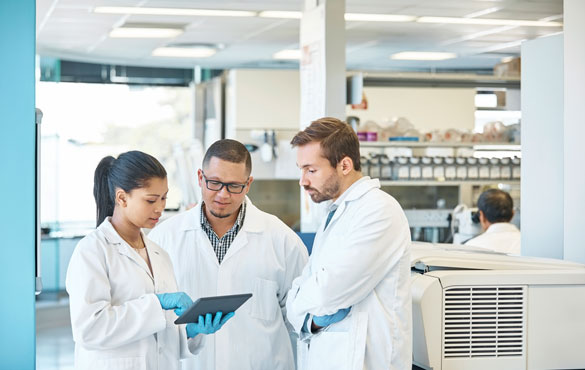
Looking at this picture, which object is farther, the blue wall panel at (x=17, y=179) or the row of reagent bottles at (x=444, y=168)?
the row of reagent bottles at (x=444, y=168)

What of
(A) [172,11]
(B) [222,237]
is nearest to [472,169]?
(A) [172,11]

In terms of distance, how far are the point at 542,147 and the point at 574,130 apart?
51 cm

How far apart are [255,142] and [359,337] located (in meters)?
6.05

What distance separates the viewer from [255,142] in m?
8.45

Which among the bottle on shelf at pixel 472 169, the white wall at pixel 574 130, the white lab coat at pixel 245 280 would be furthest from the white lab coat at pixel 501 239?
the white lab coat at pixel 245 280

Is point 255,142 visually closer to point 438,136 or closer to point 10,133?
point 438,136

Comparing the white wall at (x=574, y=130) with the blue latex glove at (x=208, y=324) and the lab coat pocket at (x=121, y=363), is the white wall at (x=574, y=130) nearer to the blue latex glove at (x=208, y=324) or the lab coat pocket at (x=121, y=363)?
the blue latex glove at (x=208, y=324)

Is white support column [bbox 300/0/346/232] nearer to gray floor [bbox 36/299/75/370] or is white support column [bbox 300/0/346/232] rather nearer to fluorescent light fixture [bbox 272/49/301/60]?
gray floor [bbox 36/299/75/370]

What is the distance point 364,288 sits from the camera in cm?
246

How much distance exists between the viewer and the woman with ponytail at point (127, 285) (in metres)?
2.31

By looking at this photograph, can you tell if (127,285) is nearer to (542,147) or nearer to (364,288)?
(364,288)

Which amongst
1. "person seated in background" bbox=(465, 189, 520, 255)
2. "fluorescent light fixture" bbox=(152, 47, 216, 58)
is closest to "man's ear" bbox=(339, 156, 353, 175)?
"person seated in background" bbox=(465, 189, 520, 255)

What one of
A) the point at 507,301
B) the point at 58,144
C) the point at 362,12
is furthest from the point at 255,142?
the point at 507,301

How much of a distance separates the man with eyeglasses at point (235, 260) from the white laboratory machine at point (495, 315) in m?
0.52
